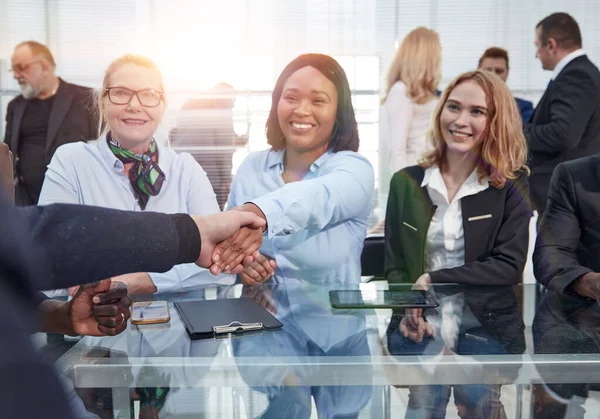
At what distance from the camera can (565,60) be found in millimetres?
3115

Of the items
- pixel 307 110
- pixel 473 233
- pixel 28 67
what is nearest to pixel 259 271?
pixel 307 110

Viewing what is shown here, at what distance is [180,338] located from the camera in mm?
1405

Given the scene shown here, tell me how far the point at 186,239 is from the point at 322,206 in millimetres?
1621

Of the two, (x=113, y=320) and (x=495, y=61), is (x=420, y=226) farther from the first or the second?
(x=113, y=320)

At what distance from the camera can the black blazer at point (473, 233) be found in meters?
2.55

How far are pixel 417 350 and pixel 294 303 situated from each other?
55 centimetres

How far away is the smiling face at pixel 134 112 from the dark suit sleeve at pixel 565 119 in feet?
5.74

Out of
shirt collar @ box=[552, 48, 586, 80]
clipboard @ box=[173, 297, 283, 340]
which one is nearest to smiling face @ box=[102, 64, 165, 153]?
clipboard @ box=[173, 297, 283, 340]

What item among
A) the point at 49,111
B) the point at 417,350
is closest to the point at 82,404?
the point at 417,350

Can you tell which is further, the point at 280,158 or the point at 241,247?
the point at 280,158

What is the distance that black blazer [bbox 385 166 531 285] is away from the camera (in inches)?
100

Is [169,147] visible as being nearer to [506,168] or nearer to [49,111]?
[49,111]

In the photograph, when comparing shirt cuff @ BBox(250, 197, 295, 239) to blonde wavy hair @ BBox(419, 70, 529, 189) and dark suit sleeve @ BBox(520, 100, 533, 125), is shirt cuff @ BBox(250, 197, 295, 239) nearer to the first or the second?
blonde wavy hair @ BBox(419, 70, 529, 189)

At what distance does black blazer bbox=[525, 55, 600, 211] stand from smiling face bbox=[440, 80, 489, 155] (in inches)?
17.0
